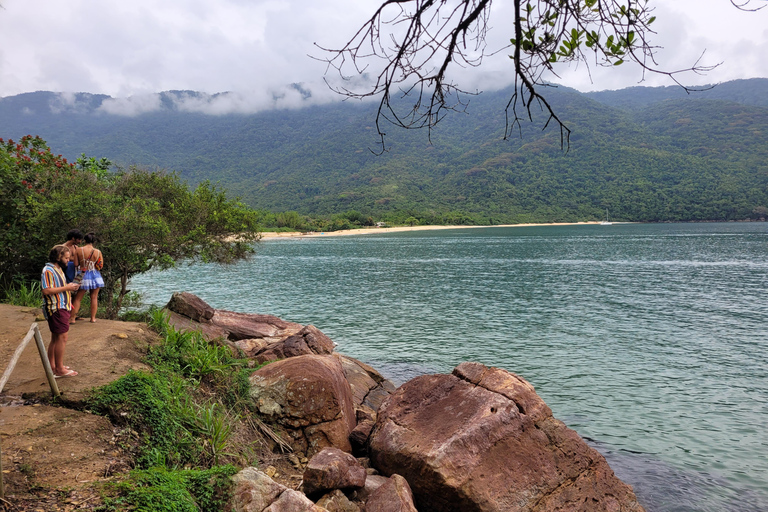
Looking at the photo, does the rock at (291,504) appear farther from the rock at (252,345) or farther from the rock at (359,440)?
the rock at (252,345)

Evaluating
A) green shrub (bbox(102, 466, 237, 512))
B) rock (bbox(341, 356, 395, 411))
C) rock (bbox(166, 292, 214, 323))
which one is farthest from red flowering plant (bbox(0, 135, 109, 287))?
green shrub (bbox(102, 466, 237, 512))

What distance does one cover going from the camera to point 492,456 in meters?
7.17

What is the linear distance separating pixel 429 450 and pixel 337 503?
170cm

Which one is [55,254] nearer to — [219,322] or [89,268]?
[89,268]

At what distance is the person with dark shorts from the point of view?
725cm

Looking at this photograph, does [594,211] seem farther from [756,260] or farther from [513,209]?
[756,260]

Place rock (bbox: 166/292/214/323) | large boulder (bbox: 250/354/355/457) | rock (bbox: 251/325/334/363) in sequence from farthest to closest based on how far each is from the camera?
rock (bbox: 166/292/214/323)
rock (bbox: 251/325/334/363)
large boulder (bbox: 250/354/355/457)

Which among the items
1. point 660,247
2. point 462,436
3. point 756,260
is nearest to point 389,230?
point 660,247

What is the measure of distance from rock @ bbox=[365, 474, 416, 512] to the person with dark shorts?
5140 millimetres

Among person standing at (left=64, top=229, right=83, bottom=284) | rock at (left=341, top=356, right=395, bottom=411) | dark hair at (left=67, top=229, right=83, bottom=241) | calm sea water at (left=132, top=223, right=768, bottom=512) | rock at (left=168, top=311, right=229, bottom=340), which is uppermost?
dark hair at (left=67, top=229, right=83, bottom=241)

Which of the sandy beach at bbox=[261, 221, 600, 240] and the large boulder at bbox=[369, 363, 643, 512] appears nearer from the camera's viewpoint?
the large boulder at bbox=[369, 363, 643, 512]

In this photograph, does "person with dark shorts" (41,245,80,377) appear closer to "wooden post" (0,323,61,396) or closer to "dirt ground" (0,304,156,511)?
"dirt ground" (0,304,156,511)

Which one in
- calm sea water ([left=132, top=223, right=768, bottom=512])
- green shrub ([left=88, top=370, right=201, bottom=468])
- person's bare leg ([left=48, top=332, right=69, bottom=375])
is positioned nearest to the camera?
green shrub ([left=88, top=370, right=201, bottom=468])

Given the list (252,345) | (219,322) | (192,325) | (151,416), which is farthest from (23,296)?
(151,416)
